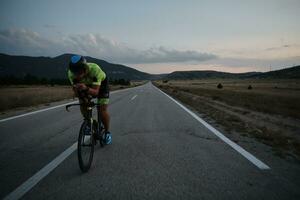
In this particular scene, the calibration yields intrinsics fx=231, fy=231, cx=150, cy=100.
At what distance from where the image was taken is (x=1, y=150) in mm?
4707

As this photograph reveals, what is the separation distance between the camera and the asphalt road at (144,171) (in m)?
2.92

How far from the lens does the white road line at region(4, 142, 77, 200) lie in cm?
286

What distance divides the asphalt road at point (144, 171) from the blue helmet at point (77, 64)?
1.61 m

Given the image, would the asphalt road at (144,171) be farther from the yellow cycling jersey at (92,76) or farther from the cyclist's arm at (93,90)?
the yellow cycling jersey at (92,76)

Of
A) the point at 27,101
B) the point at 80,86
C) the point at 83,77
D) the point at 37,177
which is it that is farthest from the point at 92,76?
the point at 27,101

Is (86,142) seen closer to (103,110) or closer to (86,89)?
(86,89)

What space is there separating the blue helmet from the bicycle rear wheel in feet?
2.96

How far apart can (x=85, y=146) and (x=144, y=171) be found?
105cm

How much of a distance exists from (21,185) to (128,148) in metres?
2.21

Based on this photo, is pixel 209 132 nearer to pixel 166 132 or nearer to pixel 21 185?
pixel 166 132

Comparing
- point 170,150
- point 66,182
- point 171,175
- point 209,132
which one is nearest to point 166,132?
point 209,132

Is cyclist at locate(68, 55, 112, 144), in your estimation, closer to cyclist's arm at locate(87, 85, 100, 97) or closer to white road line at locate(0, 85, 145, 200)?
cyclist's arm at locate(87, 85, 100, 97)

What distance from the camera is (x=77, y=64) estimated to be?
3727 millimetres

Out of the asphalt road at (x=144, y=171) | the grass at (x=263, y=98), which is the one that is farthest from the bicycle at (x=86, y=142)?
the grass at (x=263, y=98)
